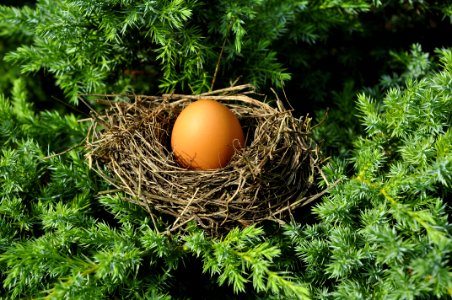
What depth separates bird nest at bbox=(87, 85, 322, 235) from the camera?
4.42 feet

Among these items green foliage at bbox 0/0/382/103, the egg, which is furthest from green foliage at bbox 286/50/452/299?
green foliage at bbox 0/0/382/103

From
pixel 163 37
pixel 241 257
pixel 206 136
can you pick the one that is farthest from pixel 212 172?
pixel 163 37

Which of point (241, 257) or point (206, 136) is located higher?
point (206, 136)

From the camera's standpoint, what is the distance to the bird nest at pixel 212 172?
1349mm

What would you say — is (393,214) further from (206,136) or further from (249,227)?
(206,136)

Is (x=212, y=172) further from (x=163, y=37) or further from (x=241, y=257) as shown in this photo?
(x=163, y=37)

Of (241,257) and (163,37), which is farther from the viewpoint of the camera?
(163,37)

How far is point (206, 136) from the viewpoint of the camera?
141 centimetres

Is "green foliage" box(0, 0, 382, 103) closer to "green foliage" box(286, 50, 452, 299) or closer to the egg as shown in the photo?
the egg

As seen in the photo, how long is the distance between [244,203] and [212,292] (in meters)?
0.28

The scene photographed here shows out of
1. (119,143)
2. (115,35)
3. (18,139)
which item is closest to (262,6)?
(115,35)

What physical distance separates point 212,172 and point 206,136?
4.1 inches

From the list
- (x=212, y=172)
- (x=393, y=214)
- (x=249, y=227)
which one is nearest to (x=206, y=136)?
(x=212, y=172)

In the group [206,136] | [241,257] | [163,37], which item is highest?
[163,37]
